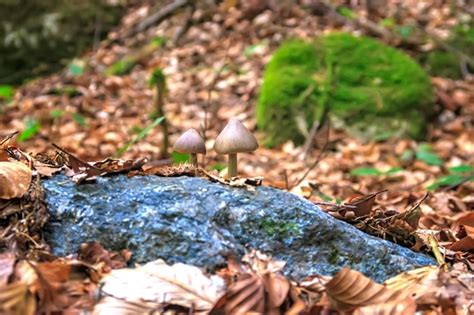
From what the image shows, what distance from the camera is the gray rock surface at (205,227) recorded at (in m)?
1.85

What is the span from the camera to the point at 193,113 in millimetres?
7043

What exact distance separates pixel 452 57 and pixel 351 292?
252 inches

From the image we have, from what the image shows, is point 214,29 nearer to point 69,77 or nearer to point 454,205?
point 69,77

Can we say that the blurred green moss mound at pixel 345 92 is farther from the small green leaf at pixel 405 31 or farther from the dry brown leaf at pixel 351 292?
the dry brown leaf at pixel 351 292

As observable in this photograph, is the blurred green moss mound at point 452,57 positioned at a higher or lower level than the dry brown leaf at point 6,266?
lower

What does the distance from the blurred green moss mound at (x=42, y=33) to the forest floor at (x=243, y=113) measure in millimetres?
392

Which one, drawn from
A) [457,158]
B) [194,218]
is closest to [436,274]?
[194,218]

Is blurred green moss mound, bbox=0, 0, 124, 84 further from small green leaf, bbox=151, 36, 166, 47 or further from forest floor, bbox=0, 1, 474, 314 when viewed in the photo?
small green leaf, bbox=151, 36, 166, 47

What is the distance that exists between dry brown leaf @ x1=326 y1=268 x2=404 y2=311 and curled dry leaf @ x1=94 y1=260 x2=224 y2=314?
29 centimetres

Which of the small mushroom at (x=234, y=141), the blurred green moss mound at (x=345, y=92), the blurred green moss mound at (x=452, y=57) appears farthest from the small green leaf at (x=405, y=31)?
the small mushroom at (x=234, y=141)

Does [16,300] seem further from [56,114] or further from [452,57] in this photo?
[452,57]

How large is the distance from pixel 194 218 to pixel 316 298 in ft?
1.41

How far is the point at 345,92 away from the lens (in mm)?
6461

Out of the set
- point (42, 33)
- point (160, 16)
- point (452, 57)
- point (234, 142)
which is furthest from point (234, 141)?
point (42, 33)
